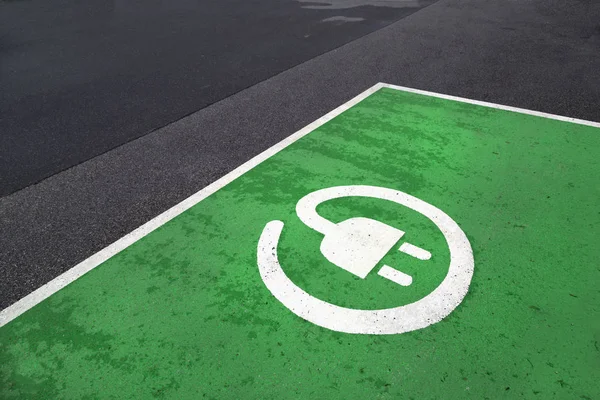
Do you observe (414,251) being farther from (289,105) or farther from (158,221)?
(289,105)

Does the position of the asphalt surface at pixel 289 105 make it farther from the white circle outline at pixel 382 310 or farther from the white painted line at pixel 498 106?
the white circle outline at pixel 382 310

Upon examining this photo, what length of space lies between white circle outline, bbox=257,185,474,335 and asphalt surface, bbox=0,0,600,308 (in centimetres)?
134

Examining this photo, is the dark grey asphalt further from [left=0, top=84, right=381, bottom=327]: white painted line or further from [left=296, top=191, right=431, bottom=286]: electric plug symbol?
[left=296, top=191, right=431, bottom=286]: electric plug symbol

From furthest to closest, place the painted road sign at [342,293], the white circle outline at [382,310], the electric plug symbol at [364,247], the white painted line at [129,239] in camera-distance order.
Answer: the electric plug symbol at [364,247], the white painted line at [129,239], the white circle outline at [382,310], the painted road sign at [342,293]

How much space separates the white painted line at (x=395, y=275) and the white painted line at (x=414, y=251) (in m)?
0.23

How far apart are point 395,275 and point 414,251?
0.32 meters

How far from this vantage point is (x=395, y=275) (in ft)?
10.6

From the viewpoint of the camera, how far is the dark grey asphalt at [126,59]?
219 inches

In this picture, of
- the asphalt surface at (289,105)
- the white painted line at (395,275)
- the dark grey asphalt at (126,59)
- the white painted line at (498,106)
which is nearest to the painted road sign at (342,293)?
the white painted line at (395,275)

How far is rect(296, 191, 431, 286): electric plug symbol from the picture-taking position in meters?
3.29

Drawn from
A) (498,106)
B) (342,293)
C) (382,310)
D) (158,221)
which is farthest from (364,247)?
(498,106)

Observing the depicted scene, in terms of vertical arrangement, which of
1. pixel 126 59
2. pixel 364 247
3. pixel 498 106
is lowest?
pixel 498 106

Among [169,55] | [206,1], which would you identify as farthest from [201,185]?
[206,1]

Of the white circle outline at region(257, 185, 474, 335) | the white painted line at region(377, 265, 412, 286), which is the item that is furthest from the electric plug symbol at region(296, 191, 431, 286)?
the white circle outline at region(257, 185, 474, 335)
